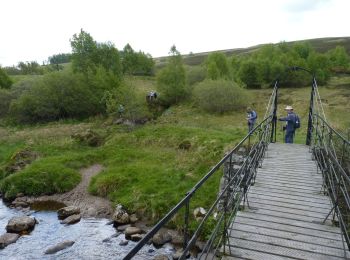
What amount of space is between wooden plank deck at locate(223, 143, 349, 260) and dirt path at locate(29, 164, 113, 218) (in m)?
9.91

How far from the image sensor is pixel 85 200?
18797mm

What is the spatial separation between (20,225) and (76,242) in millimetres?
3348

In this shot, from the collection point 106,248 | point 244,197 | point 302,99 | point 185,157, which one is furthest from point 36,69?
point 244,197

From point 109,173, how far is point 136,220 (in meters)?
5.42

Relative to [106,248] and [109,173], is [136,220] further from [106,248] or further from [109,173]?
[109,173]

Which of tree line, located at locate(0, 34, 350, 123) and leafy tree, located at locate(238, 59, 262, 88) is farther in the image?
leafy tree, located at locate(238, 59, 262, 88)

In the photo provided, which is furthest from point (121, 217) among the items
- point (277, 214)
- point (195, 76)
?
point (195, 76)

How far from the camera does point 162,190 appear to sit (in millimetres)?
17578

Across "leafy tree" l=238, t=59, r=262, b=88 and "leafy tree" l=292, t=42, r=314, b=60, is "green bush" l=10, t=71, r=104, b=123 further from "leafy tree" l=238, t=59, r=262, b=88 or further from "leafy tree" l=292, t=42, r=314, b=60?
"leafy tree" l=292, t=42, r=314, b=60

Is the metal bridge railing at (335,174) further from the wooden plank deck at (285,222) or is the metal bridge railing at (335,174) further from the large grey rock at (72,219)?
the large grey rock at (72,219)

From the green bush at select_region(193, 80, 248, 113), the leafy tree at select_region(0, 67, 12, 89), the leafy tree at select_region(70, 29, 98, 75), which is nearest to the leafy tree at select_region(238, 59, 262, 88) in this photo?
the green bush at select_region(193, 80, 248, 113)

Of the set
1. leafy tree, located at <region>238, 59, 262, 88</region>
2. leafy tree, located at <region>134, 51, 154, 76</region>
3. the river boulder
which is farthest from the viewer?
leafy tree, located at <region>134, 51, 154, 76</region>

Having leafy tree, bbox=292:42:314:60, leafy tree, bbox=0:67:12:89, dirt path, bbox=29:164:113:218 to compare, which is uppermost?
leafy tree, bbox=292:42:314:60

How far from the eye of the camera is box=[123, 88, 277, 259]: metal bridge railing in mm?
4330
